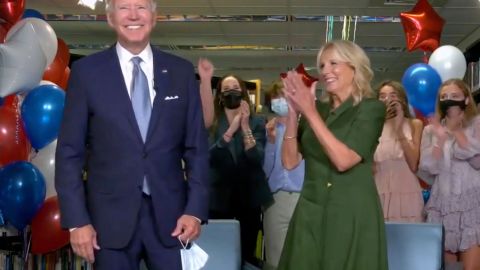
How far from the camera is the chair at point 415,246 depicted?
2576mm

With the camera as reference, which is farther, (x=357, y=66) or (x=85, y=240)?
(x=357, y=66)

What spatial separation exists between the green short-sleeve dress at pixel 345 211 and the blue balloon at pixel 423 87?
8.95ft

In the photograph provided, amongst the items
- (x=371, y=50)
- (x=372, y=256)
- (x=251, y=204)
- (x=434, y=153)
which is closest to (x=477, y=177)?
(x=434, y=153)

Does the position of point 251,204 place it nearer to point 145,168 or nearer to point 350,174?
point 350,174

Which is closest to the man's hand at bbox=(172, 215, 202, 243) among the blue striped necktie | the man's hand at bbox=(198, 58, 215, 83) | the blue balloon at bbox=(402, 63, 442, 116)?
the blue striped necktie

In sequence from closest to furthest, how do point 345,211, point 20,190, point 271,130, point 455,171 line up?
point 345,211
point 455,171
point 20,190
point 271,130

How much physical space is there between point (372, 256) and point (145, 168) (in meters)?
0.77

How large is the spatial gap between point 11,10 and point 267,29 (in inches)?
197

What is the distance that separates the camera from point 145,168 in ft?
5.71

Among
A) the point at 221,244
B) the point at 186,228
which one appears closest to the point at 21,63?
the point at 221,244

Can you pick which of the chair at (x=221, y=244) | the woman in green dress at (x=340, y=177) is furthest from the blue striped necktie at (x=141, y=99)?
the chair at (x=221, y=244)

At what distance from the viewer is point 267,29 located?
340 inches

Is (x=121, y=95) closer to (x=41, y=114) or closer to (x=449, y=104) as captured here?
(x=41, y=114)

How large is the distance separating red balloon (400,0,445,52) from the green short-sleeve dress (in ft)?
11.2
